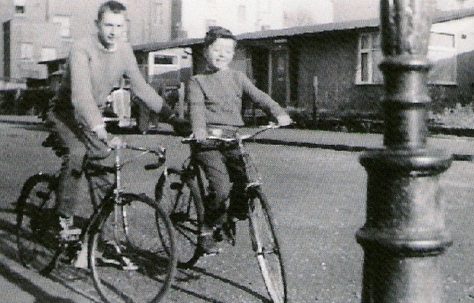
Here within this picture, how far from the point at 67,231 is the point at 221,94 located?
1.50 m

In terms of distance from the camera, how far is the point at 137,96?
5.23m

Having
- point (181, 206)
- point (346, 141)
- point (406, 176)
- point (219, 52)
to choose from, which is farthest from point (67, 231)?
point (346, 141)

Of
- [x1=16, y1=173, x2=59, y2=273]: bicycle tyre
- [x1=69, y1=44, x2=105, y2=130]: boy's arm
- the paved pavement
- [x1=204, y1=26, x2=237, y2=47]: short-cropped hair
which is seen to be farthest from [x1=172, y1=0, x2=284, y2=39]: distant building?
[x1=69, y1=44, x2=105, y2=130]: boy's arm

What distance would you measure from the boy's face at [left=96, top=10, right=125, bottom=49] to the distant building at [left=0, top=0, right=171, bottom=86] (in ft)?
158

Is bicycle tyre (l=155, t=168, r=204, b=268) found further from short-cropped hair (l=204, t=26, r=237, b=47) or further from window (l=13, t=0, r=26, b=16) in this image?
window (l=13, t=0, r=26, b=16)

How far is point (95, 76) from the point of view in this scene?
16.8 ft

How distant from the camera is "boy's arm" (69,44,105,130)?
4734mm

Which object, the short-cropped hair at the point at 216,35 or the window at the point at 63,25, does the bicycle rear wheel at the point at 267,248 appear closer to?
the short-cropped hair at the point at 216,35

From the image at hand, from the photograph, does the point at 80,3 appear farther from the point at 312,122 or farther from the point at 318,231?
the point at 318,231

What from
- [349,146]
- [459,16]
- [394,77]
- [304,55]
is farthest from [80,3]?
[394,77]

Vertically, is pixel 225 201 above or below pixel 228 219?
above

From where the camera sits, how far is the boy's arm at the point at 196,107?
5.07m

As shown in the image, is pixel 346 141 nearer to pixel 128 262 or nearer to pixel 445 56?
pixel 445 56

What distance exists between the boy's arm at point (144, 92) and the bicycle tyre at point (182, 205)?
1.83 feet
